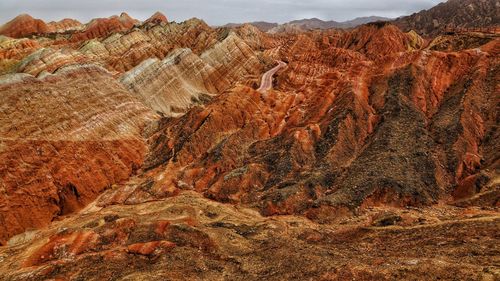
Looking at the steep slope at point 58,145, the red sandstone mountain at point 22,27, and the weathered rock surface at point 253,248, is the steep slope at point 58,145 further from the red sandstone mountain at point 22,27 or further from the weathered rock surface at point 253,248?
the red sandstone mountain at point 22,27

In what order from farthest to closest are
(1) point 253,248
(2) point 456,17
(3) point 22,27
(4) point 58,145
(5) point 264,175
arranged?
(2) point 456,17 → (3) point 22,27 → (4) point 58,145 → (5) point 264,175 → (1) point 253,248

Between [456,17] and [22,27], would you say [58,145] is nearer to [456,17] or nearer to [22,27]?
[22,27]

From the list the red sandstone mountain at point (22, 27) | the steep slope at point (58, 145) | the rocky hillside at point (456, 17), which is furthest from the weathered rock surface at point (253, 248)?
the red sandstone mountain at point (22, 27)

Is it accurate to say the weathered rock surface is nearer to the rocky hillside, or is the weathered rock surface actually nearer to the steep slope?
the steep slope

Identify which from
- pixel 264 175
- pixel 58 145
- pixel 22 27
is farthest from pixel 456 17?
pixel 58 145

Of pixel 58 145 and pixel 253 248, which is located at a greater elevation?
pixel 58 145

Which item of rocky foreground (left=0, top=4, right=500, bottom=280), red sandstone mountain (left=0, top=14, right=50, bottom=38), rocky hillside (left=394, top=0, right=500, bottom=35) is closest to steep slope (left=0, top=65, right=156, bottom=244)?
rocky foreground (left=0, top=4, right=500, bottom=280)
